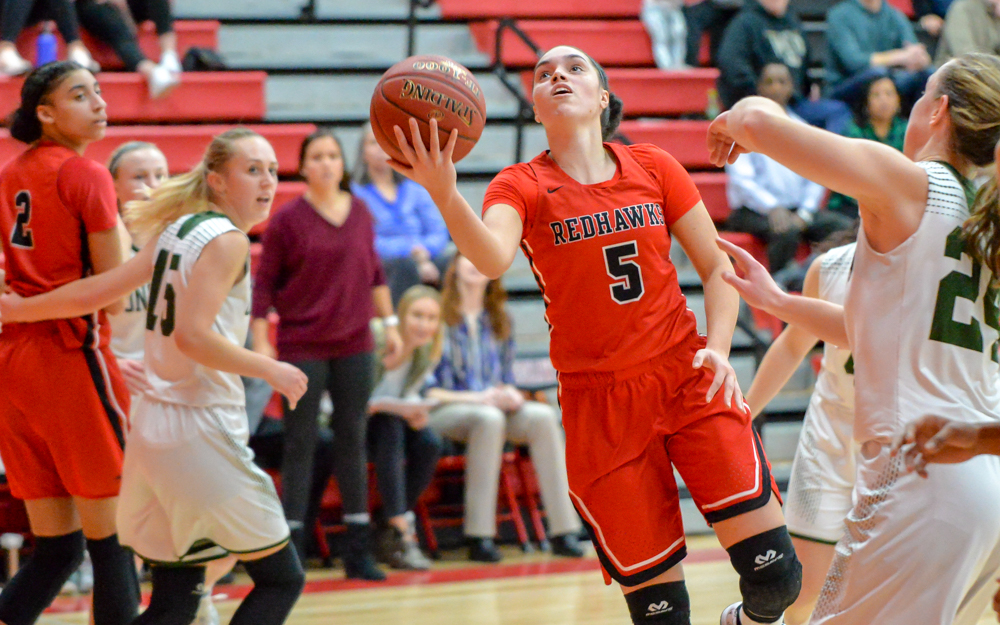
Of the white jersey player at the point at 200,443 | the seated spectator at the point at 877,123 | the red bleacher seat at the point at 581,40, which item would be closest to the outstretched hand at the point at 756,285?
the white jersey player at the point at 200,443

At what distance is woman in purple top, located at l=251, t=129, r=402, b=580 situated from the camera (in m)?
5.45

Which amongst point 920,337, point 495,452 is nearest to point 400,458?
point 495,452

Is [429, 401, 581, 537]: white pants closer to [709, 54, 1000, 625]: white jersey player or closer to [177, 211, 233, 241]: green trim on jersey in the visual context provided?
[177, 211, 233, 241]: green trim on jersey

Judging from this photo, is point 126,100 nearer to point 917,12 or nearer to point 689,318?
point 689,318

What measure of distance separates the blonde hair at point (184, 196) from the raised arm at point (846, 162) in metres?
1.72

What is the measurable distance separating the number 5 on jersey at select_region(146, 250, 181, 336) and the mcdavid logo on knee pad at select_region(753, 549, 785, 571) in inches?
68.6

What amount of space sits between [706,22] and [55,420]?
269 inches

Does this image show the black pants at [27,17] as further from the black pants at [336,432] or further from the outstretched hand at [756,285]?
the outstretched hand at [756,285]

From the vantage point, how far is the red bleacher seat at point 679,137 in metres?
8.25

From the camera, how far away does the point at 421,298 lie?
5988 mm

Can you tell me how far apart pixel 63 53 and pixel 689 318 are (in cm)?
589

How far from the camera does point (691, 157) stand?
8.34 m

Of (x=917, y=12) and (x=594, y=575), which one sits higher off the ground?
(x=917, y=12)

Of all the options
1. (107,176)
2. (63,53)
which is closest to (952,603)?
(107,176)
